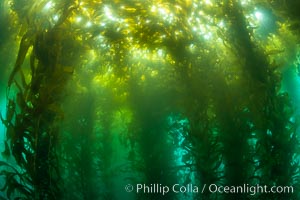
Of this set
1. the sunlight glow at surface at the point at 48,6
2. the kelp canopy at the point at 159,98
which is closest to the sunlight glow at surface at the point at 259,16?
the kelp canopy at the point at 159,98

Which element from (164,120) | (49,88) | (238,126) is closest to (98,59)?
(164,120)

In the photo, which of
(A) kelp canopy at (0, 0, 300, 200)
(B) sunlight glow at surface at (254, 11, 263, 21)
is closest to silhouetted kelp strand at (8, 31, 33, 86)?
(A) kelp canopy at (0, 0, 300, 200)

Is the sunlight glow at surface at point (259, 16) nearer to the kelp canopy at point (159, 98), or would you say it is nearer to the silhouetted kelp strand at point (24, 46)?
the kelp canopy at point (159, 98)

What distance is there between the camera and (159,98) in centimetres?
845

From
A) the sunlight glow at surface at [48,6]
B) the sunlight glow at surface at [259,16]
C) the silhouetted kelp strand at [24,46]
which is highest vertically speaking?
the sunlight glow at surface at [259,16]

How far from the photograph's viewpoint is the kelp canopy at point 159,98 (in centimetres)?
372

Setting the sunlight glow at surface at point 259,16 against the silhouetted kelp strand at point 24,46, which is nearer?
the silhouetted kelp strand at point 24,46

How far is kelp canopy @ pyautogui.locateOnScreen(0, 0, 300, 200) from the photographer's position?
3717 mm

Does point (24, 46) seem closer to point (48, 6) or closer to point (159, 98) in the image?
point (48, 6)

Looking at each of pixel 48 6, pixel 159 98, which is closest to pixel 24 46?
pixel 48 6

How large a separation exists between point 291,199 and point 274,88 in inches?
78.5

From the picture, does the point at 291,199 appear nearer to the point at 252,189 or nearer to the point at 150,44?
the point at 252,189

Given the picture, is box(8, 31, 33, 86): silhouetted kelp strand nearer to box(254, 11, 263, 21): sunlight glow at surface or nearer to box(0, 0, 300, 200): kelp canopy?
box(0, 0, 300, 200): kelp canopy

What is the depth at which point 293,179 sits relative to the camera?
5266mm
